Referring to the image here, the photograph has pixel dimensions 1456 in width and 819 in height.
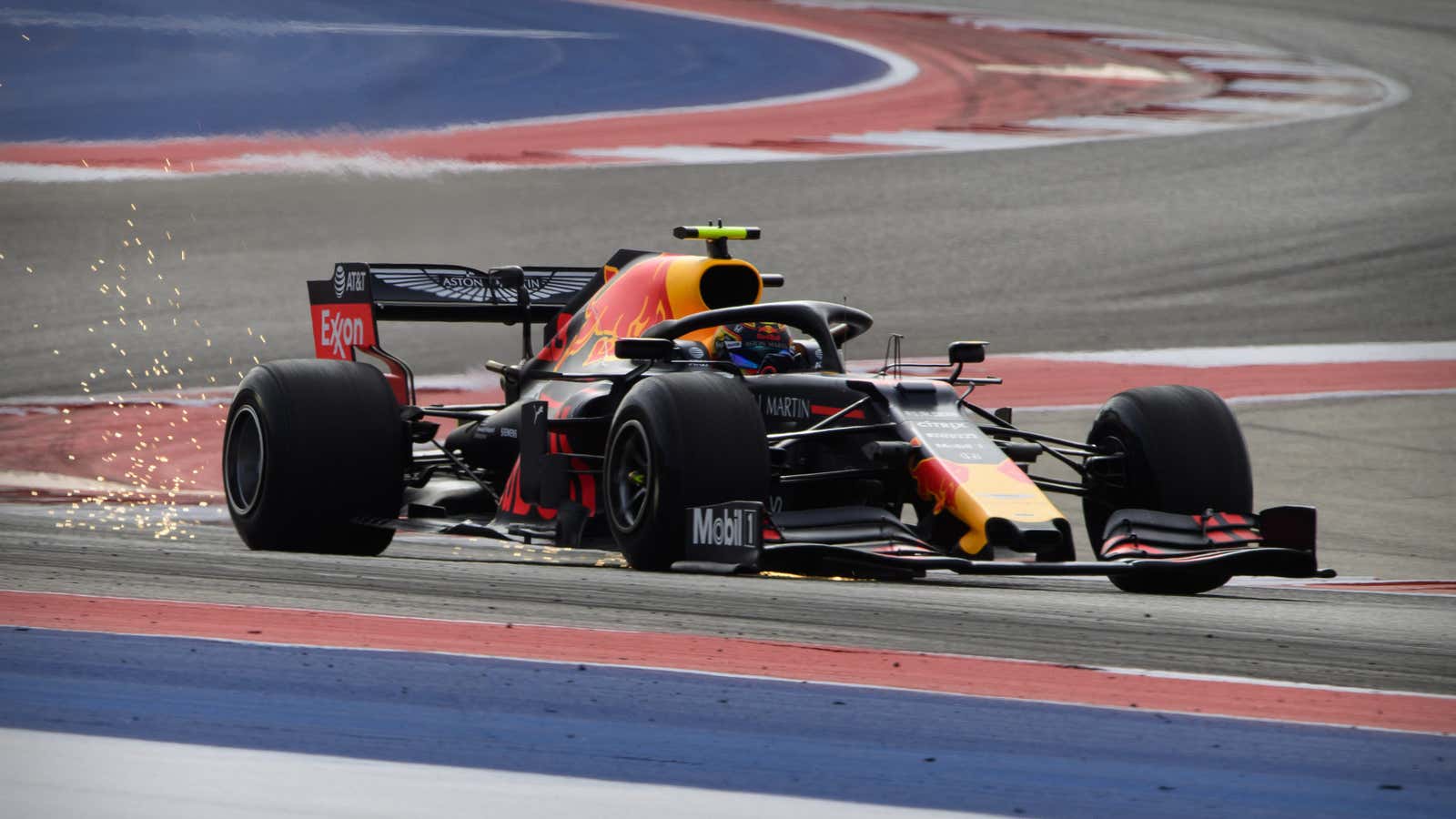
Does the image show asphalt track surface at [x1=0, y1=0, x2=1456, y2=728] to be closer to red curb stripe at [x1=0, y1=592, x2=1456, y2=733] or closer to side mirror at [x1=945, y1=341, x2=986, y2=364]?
side mirror at [x1=945, y1=341, x2=986, y2=364]

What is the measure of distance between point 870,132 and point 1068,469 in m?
12.6

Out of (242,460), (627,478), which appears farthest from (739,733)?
(242,460)

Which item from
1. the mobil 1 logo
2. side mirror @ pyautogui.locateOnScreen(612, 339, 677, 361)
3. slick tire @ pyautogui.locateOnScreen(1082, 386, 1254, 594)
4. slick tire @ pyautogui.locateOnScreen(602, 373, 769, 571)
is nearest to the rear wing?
side mirror @ pyautogui.locateOnScreen(612, 339, 677, 361)

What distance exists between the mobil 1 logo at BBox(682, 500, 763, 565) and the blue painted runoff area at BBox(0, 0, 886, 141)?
46.8 ft

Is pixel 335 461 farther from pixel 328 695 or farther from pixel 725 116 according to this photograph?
pixel 725 116

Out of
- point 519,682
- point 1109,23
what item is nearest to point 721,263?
point 519,682

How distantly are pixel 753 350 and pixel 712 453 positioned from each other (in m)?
1.61

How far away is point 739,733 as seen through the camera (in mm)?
4238

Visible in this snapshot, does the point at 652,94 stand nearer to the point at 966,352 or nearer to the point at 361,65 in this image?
the point at 361,65

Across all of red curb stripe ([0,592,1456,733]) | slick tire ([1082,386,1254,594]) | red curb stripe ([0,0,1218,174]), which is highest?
red curb stripe ([0,0,1218,174])

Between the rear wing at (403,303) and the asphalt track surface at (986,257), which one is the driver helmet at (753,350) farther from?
the rear wing at (403,303)

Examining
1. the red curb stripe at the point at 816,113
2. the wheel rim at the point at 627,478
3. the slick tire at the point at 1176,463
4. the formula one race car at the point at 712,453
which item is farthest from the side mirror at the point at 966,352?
the red curb stripe at the point at 816,113

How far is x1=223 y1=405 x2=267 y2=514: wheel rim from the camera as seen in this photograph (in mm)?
9438

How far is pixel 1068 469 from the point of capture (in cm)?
1386
